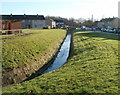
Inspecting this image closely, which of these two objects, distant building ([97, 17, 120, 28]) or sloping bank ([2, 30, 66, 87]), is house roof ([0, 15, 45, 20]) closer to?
distant building ([97, 17, 120, 28])

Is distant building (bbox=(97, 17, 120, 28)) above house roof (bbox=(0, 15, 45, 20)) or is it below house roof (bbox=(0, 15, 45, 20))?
below

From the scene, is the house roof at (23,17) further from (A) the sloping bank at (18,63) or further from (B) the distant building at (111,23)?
(A) the sloping bank at (18,63)

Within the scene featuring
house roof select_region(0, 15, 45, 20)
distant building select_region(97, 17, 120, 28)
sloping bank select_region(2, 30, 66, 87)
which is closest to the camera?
sloping bank select_region(2, 30, 66, 87)

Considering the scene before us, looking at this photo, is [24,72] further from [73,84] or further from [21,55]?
[73,84]

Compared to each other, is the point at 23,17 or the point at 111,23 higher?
the point at 23,17

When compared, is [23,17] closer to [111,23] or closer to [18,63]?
[111,23]

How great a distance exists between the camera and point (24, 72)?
1319 cm

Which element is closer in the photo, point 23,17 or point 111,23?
point 23,17

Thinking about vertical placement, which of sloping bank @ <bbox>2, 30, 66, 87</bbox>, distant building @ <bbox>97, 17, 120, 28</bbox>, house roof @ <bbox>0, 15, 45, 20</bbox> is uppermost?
house roof @ <bbox>0, 15, 45, 20</bbox>

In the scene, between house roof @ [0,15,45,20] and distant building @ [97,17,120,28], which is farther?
distant building @ [97,17,120,28]

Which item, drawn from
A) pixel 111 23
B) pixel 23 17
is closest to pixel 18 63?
pixel 23 17

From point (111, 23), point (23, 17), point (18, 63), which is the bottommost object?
point (18, 63)

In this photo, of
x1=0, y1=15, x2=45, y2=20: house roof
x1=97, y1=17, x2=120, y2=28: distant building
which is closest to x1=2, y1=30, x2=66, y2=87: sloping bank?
x1=0, y1=15, x2=45, y2=20: house roof

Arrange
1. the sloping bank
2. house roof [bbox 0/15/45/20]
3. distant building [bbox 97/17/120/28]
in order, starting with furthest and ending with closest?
distant building [bbox 97/17/120/28] < house roof [bbox 0/15/45/20] < the sloping bank
